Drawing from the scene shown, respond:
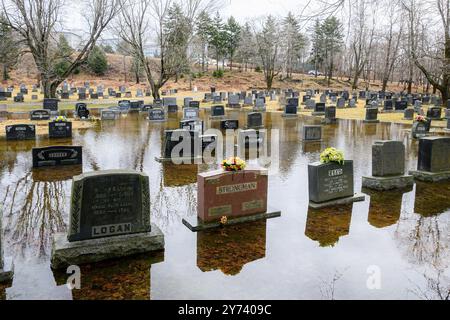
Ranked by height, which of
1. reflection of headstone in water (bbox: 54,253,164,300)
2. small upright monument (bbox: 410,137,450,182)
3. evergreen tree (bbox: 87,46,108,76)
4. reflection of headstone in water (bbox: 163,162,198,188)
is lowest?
reflection of headstone in water (bbox: 54,253,164,300)

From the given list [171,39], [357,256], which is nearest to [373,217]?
[357,256]

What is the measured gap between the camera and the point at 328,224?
29.9 feet

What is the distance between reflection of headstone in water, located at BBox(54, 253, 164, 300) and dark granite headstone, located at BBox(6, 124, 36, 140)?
14948 millimetres

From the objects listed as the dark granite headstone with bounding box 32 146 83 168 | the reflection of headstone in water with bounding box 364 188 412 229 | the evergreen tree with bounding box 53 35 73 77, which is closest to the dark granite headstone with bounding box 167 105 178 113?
the evergreen tree with bounding box 53 35 73 77

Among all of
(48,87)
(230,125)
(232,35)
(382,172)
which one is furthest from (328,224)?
(232,35)

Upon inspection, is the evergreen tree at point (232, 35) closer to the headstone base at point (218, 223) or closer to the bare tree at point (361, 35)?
the bare tree at point (361, 35)

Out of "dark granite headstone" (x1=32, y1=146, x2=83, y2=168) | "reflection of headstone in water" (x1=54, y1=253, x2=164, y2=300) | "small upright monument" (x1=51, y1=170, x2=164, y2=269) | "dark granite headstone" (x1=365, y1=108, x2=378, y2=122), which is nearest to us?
"reflection of headstone in water" (x1=54, y1=253, x2=164, y2=300)

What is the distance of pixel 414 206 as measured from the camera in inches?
413

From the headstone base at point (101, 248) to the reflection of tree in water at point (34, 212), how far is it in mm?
713

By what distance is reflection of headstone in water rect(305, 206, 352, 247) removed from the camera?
832 cm

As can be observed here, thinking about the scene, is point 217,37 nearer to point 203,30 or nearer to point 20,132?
point 203,30

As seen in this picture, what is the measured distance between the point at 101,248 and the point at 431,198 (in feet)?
27.6

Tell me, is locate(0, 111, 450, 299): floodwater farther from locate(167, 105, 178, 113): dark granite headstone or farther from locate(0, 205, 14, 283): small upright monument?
locate(167, 105, 178, 113): dark granite headstone

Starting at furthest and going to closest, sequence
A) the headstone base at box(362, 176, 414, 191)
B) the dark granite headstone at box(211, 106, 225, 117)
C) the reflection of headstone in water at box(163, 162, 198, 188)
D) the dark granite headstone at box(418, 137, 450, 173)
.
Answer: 1. the dark granite headstone at box(211, 106, 225, 117)
2. the dark granite headstone at box(418, 137, 450, 173)
3. the reflection of headstone in water at box(163, 162, 198, 188)
4. the headstone base at box(362, 176, 414, 191)
